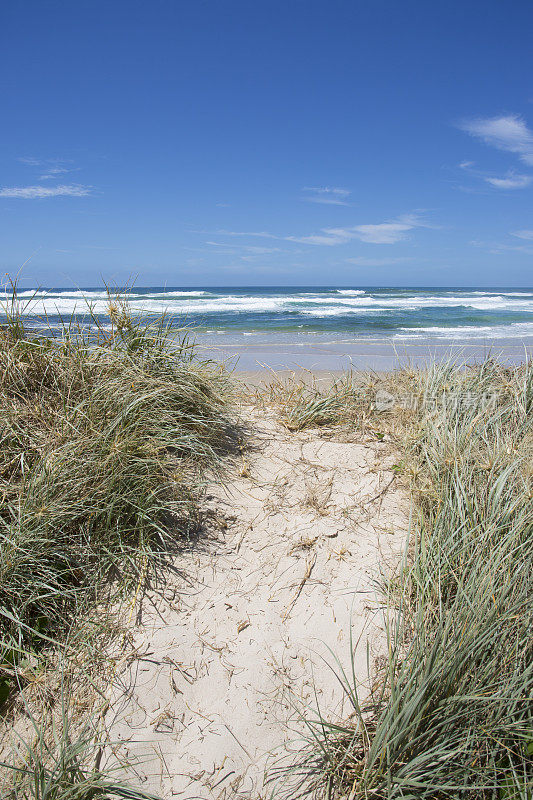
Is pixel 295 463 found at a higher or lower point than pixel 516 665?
higher

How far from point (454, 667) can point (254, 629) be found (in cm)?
86

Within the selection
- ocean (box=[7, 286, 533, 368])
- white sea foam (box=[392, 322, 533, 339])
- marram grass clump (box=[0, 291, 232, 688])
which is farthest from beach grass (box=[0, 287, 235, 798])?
white sea foam (box=[392, 322, 533, 339])

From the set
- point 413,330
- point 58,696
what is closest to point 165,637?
point 58,696

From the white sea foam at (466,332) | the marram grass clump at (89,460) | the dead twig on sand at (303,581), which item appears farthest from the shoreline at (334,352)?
the dead twig on sand at (303,581)

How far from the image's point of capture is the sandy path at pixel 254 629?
177 centimetres

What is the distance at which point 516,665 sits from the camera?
5.45 feet

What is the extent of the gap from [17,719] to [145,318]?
7.64 feet

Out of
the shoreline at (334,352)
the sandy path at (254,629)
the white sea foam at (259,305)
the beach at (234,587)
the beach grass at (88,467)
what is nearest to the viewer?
the beach at (234,587)

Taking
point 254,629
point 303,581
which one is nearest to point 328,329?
point 303,581

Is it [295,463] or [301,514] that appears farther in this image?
[295,463]

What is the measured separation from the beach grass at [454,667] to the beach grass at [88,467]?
90 centimetres

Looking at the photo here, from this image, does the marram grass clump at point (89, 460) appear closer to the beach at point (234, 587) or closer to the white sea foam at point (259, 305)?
the beach at point (234, 587)

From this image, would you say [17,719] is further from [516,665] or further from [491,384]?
[491,384]

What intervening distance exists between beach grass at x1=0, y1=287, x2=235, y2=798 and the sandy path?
22cm
